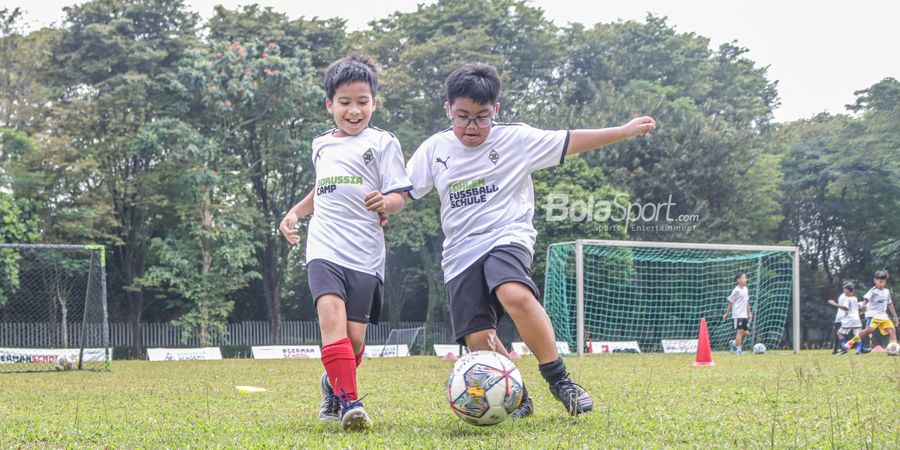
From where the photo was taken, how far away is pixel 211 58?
1147 inches

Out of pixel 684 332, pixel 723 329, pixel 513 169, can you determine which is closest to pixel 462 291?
pixel 513 169

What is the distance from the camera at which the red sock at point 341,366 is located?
4.88 metres

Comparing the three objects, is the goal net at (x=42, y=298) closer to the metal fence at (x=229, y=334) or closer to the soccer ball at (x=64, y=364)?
the metal fence at (x=229, y=334)

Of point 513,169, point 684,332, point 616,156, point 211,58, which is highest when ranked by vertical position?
point 211,58

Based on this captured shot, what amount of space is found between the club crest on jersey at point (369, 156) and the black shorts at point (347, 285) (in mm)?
636

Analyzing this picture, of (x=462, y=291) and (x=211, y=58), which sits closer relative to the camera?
(x=462, y=291)

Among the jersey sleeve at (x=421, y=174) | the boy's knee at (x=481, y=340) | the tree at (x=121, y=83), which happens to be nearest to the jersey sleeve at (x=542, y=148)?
the jersey sleeve at (x=421, y=174)

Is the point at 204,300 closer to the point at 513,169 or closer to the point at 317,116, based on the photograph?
the point at 317,116

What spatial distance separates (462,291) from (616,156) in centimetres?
2835

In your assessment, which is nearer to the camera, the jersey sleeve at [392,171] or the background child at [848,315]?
the jersey sleeve at [392,171]

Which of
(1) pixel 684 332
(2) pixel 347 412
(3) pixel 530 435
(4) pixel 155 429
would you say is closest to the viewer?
(3) pixel 530 435

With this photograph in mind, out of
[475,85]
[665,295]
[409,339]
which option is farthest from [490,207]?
[409,339]

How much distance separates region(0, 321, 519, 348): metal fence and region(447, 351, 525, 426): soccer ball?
22664mm

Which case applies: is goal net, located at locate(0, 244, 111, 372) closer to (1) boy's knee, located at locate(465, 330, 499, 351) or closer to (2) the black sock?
(1) boy's knee, located at locate(465, 330, 499, 351)
